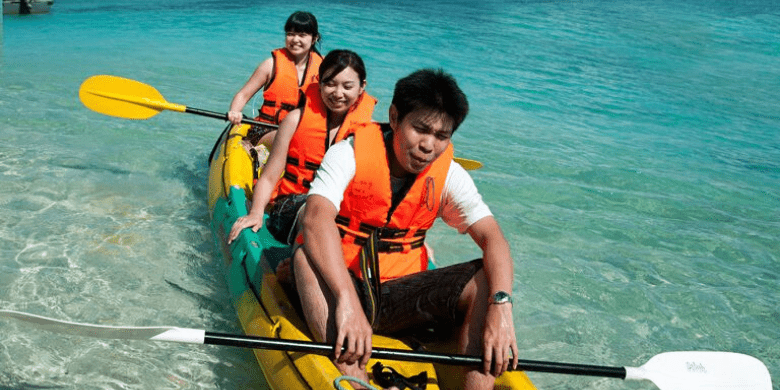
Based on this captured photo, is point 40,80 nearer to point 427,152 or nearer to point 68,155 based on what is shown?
point 68,155

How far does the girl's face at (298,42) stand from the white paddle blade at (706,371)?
9.59ft

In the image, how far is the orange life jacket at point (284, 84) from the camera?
4.93m

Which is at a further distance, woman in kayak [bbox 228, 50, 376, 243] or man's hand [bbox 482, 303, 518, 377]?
woman in kayak [bbox 228, 50, 376, 243]

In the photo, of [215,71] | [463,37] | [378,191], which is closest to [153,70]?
[215,71]

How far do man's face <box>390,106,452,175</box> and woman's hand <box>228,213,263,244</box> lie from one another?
43.6 inches

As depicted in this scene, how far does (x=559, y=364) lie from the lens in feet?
8.15

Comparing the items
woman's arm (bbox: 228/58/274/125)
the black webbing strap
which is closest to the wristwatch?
the black webbing strap

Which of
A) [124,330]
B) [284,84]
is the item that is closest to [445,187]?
[124,330]

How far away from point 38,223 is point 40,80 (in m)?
4.46

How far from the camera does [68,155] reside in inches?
228

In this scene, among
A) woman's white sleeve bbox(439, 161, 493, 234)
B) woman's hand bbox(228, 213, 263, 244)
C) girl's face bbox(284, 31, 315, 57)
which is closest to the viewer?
woman's white sleeve bbox(439, 161, 493, 234)

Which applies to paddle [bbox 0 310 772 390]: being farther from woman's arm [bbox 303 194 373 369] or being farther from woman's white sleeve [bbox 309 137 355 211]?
woman's white sleeve [bbox 309 137 355 211]

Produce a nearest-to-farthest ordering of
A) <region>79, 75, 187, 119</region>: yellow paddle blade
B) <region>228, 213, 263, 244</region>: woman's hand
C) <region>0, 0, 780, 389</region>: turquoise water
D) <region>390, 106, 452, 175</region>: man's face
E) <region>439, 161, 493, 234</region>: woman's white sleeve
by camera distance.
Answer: <region>390, 106, 452, 175</region>: man's face < <region>439, 161, 493, 234</region>: woman's white sleeve < <region>228, 213, 263, 244</region>: woman's hand < <region>0, 0, 780, 389</region>: turquoise water < <region>79, 75, 187, 119</region>: yellow paddle blade

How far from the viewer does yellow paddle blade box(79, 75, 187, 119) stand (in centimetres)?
506
